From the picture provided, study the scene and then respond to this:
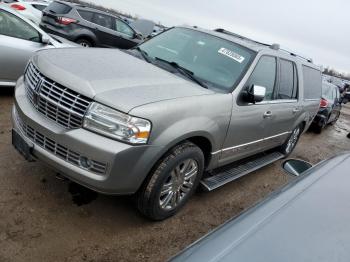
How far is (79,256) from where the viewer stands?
3.00 metres

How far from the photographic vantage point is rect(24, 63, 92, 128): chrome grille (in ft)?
9.95

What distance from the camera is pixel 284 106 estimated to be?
16.9ft

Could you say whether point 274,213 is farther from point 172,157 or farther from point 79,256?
point 79,256

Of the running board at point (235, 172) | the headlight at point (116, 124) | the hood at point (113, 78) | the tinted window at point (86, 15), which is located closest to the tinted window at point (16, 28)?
the hood at point (113, 78)

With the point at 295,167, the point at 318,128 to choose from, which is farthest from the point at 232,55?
the point at 318,128

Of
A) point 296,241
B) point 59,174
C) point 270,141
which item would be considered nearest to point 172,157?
point 59,174

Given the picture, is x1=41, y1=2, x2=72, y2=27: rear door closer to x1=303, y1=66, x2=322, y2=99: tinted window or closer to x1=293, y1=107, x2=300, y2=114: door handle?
x1=303, y1=66, x2=322, y2=99: tinted window

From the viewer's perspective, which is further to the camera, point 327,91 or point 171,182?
point 327,91

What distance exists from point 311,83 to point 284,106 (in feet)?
5.66

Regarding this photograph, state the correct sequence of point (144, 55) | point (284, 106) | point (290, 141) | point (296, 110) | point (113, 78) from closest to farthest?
point (113, 78) → point (144, 55) → point (284, 106) → point (296, 110) → point (290, 141)

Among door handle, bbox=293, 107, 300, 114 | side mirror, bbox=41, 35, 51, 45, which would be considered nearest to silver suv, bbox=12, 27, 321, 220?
door handle, bbox=293, 107, 300, 114

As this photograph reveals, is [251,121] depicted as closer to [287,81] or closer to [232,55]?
[232,55]

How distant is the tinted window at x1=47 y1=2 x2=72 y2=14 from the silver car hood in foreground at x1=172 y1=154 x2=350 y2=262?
35.5 ft

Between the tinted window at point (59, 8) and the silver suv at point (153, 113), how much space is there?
24.8 ft
